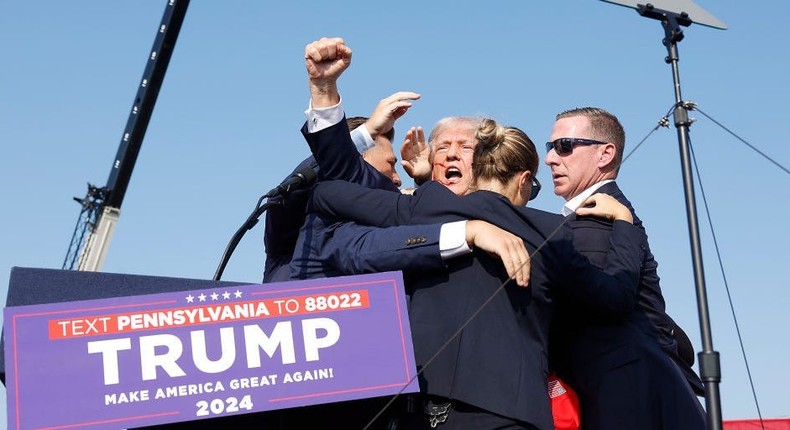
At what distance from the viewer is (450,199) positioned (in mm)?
3545

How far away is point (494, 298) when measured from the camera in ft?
10.9

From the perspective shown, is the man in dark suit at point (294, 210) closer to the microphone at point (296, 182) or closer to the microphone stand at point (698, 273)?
the microphone at point (296, 182)

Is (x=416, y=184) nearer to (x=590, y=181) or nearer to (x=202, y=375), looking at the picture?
(x=590, y=181)

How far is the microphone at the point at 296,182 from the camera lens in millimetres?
3963

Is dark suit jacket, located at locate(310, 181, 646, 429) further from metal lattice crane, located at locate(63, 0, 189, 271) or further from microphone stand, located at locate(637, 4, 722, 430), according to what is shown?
metal lattice crane, located at locate(63, 0, 189, 271)

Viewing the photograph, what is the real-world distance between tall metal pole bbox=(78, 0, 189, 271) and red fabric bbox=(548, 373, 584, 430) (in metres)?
21.0

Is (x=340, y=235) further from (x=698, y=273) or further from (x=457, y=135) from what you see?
(x=698, y=273)

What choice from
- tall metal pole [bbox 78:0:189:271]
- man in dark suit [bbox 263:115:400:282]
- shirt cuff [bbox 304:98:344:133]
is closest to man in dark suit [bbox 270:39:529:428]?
shirt cuff [bbox 304:98:344:133]

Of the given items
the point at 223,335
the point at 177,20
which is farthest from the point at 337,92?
the point at 177,20

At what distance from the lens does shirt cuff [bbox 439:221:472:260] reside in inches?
131

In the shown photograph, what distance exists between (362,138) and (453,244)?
1373 mm

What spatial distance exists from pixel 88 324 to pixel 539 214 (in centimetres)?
141

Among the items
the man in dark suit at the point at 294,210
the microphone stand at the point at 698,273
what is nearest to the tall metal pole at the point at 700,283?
the microphone stand at the point at 698,273

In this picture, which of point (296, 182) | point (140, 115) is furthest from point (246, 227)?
point (140, 115)
